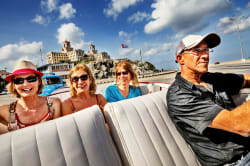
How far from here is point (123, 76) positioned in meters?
3.15

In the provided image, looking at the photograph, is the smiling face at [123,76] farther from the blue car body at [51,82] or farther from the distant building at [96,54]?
the distant building at [96,54]

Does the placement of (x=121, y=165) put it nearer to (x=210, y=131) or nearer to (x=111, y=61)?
(x=210, y=131)

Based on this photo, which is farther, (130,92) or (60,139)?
(130,92)

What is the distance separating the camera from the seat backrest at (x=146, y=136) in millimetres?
1342

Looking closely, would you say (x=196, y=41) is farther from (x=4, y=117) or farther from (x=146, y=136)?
(x=4, y=117)

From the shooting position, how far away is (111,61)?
6381 centimetres

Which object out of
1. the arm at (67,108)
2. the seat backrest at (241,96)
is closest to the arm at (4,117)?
the arm at (67,108)

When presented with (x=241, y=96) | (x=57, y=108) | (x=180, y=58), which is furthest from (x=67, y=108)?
(x=241, y=96)

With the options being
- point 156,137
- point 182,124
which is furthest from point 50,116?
point 182,124

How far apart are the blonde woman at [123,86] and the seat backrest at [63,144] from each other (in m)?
1.57

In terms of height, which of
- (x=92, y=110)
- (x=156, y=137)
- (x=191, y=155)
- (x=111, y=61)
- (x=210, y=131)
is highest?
(x=111, y=61)

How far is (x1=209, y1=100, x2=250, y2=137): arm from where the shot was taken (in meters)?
1.07

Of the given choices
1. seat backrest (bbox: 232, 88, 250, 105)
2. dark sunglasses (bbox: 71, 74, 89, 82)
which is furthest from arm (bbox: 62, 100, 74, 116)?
seat backrest (bbox: 232, 88, 250, 105)

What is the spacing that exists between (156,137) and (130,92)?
1.72 meters
